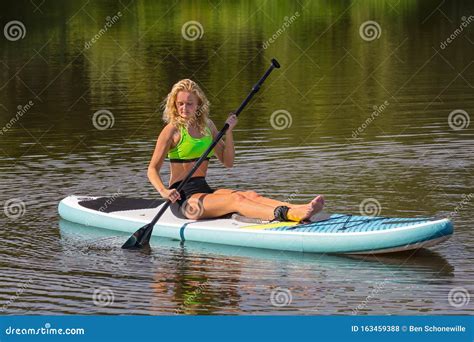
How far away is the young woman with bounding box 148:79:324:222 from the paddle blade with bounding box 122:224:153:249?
1.40 ft

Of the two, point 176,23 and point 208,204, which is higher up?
point 176,23

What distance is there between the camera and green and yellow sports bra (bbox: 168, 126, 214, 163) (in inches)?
503

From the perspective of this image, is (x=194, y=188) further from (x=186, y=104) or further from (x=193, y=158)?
(x=186, y=104)

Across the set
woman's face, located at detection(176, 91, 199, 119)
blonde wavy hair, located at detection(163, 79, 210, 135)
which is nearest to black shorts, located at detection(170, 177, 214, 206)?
blonde wavy hair, located at detection(163, 79, 210, 135)

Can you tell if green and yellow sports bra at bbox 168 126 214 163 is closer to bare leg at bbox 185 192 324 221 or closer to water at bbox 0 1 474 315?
bare leg at bbox 185 192 324 221

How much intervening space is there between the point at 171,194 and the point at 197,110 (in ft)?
2.93

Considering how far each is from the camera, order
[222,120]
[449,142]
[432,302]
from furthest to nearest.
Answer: [222,120] → [449,142] → [432,302]

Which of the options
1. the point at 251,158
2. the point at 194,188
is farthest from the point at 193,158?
the point at 251,158

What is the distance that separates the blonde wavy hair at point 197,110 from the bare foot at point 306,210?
1.30 meters

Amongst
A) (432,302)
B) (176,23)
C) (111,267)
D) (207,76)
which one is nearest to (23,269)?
(111,267)

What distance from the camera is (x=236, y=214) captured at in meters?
12.7

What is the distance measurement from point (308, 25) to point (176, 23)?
5496 millimetres

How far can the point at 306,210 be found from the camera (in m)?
12.0

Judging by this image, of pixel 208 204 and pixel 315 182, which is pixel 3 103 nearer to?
pixel 315 182
